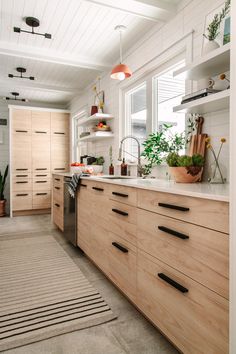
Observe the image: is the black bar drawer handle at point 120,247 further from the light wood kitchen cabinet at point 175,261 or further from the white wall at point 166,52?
the white wall at point 166,52

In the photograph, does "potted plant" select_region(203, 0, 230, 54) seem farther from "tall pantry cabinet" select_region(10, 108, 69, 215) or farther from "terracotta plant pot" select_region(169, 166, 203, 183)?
"tall pantry cabinet" select_region(10, 108, 69, 215)

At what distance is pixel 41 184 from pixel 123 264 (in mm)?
4083

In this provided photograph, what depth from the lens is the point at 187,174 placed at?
180 cm

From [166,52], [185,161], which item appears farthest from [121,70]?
[185,161]

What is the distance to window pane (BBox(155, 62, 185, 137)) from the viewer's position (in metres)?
2.58

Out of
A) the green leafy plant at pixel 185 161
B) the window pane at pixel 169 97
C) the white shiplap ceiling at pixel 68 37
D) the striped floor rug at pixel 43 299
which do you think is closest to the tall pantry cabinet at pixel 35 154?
the white shiplap ceiling at pixel 68 37

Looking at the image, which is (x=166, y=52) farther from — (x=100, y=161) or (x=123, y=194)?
(x=100, y=161)

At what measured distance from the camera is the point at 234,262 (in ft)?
3.15

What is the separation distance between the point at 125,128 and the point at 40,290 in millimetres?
2226

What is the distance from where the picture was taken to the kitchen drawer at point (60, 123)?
18.9 ft

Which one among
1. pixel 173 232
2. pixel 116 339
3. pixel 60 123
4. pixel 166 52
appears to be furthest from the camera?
pixel 60 123

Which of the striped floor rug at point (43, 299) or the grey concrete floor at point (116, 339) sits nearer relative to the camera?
the grey concrete floor at point (116, 339)

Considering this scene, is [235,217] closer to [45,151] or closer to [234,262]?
[234,262]

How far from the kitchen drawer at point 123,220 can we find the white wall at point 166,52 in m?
0.75
